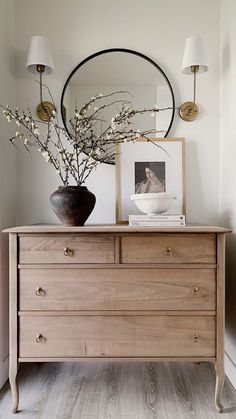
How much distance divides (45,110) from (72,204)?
746 millimetres

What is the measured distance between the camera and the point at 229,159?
181 cm

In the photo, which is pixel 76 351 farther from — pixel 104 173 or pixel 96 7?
pixel 96 7

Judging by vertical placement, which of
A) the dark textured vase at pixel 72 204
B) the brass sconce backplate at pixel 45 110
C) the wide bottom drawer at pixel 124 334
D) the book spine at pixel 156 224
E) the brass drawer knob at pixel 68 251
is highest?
the brass sconce backplate at pixel 45 110

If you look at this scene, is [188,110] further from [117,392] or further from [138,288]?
[117,392]

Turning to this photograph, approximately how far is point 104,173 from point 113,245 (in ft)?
2.18

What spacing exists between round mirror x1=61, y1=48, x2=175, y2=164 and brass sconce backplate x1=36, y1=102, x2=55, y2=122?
0.27 feet

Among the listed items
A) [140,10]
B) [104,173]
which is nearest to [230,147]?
[104,173]

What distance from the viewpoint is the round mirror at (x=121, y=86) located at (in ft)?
6.34

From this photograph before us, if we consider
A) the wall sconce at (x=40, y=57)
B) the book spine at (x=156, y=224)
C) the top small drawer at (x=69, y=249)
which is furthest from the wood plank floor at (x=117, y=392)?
the wall sconce at (x=40, y=57)

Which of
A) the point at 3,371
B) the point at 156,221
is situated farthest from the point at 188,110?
the point at 3,371

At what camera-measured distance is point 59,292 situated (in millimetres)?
1438

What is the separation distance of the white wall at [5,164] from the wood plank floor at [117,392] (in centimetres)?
23

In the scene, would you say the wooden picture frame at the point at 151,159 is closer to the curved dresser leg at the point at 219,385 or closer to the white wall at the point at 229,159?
the white wall at the point at 229,159

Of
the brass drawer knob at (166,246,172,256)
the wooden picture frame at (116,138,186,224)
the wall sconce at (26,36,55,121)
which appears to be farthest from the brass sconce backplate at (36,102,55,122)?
the brass drawer knob at (166,246,172,256)
